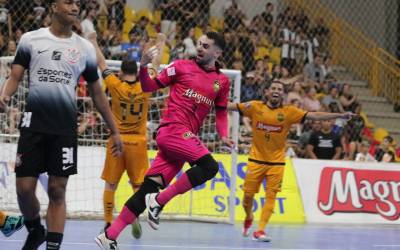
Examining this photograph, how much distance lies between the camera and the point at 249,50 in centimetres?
1961

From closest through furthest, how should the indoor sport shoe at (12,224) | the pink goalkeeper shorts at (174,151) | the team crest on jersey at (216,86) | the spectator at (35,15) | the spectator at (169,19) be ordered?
the indoor sport shoe at (12,224)
the pink goalkeeper shorts at (174,151)
the team crest on jersey at (216,86)
the spectator at (35,15)
the spectator at (169,19)

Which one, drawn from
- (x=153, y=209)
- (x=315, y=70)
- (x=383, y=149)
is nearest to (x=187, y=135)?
(x=153, y=209)

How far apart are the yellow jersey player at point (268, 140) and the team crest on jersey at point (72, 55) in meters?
5.45

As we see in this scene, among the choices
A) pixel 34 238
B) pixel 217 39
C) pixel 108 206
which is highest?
pixel 217 39

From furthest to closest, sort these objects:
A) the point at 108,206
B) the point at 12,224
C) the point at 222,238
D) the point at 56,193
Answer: the point at 222,238
the point at 108,206
the point at 12,224
the point at 56,193

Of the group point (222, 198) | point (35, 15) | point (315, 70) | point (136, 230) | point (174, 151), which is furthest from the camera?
point (315, 70)

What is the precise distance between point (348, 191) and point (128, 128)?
6287mm

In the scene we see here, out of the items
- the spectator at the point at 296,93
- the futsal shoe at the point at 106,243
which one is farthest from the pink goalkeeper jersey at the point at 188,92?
the spectator at the point at 296,93

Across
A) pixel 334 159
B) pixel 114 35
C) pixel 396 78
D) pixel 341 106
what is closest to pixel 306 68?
pixel 341 106

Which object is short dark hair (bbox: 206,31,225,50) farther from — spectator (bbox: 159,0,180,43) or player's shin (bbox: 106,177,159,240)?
spectator (bbox: 159,0,180,43)

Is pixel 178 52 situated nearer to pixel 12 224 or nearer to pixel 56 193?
pixel 12 224

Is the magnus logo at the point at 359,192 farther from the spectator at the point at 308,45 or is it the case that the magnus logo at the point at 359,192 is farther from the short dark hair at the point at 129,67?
the short dark hair at the point at 129,67

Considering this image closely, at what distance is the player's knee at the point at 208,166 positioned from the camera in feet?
28.4

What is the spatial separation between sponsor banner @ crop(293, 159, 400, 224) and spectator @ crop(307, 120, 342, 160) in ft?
4.11
